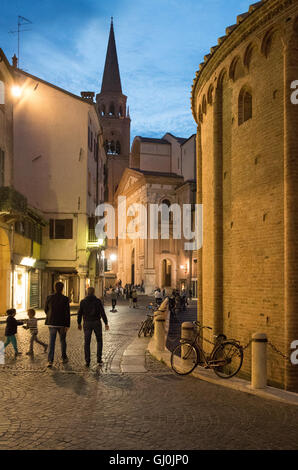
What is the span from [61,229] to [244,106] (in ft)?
73.3

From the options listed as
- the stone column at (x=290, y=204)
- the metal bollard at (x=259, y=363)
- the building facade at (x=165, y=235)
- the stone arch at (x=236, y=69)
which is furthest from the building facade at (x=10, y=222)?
the building facade at (x=165, y=235)

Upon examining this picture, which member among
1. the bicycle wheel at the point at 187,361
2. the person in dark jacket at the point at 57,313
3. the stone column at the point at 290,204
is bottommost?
the bicycle wheel at the point at 187,361

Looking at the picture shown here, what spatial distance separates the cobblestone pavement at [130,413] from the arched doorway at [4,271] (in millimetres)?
13763

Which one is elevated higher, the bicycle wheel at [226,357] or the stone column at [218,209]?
the stone column at [218,209]

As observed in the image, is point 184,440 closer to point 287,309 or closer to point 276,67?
point 287,309

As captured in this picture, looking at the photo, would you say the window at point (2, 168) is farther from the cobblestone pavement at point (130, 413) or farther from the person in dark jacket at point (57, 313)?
the cobblestone pavement at point (130, 413)

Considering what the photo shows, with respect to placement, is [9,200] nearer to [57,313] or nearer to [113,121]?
[57,313]

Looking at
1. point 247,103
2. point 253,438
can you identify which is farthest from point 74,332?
point 253,438

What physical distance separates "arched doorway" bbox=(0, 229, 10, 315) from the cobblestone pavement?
13763mm

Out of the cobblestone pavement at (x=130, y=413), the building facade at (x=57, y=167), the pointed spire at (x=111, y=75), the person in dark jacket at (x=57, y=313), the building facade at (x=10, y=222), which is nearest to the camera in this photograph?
the cobblestone pavement at (x=130, y=413)

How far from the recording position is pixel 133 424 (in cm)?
628

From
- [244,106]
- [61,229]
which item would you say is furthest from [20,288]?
[244,106]

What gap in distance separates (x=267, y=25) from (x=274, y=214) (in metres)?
3.85

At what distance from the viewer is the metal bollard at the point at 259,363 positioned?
27.1ft
